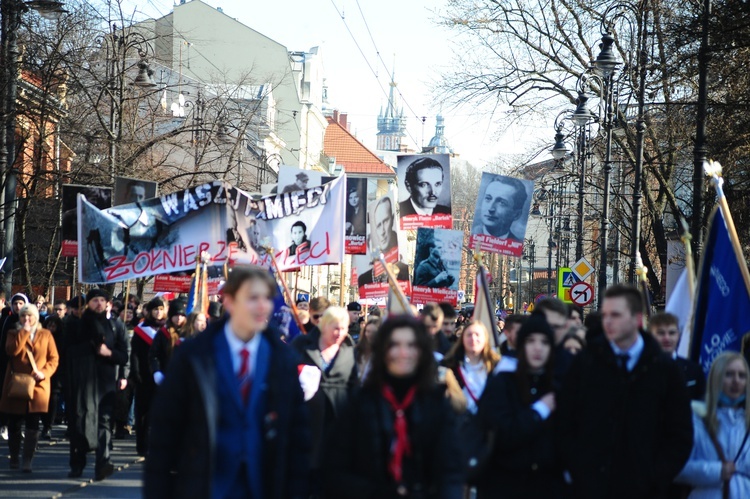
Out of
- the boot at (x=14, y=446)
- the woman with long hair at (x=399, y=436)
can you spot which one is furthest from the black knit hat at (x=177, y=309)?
the woman with long hair at (x=399, y=436)

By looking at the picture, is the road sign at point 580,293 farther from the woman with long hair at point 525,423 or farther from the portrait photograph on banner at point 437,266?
the woman with long hair at point 525,423

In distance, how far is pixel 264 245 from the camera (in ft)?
45.2

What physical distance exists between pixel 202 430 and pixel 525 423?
1.68 m

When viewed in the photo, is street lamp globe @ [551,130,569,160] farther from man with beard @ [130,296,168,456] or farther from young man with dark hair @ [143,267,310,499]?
young man with dark hair @ [143,267,310,499]

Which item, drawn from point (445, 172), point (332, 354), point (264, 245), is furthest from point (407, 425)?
point (445, 172)

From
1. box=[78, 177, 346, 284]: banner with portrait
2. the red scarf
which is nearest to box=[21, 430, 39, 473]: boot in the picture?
box=[78, 177, 346, 284]: banner with portrait

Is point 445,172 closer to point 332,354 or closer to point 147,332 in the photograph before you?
point 147,332

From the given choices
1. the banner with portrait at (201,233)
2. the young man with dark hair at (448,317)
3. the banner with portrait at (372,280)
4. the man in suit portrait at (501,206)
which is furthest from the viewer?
the banner with portrait at (372,280)

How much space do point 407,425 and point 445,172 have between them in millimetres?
16131

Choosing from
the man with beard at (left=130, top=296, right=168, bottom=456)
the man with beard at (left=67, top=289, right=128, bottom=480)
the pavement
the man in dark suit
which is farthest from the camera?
Answer: the man with beard at (left=130, top=296, right=168, bottom=456)

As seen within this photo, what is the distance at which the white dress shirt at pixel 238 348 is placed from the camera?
5.47m

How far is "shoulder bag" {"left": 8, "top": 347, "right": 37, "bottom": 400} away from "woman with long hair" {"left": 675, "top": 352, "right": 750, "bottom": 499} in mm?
7881

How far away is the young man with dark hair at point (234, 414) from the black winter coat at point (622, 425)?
1394 mm

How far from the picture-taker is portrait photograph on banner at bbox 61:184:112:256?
18.9m
